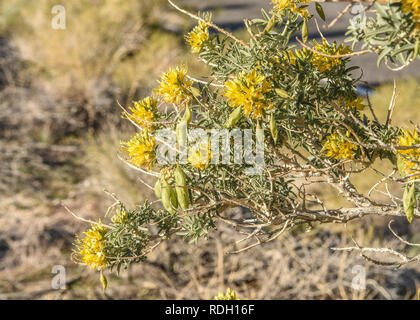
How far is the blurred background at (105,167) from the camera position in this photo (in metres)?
2.35

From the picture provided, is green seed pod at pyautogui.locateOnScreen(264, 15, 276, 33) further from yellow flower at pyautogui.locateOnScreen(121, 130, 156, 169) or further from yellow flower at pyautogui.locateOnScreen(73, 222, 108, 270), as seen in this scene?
yellow flower at pyautogui.locateOnScreen(73, 222, 108, 270)

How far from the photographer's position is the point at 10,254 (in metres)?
2.81

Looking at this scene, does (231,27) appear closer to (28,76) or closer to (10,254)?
(28,76)

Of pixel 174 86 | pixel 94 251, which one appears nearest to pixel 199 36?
pixel 174 86

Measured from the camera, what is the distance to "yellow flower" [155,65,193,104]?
76 cm

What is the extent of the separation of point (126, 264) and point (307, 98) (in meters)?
0.48

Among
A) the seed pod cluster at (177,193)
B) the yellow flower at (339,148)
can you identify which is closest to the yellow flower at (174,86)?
the seed pod cluster at (177,193)

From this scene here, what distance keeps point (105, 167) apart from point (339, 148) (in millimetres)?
2236

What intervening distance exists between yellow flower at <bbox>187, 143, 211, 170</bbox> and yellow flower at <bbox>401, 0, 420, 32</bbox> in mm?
359

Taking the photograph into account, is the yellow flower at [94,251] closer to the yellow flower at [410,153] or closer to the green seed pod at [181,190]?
the green seed pod at [181,190]

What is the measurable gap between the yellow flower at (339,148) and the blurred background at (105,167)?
9.4 inches

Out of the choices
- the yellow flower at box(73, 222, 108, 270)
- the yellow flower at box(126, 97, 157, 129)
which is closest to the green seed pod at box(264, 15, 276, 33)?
the yellow flower at box(126, 97, 157, 129)

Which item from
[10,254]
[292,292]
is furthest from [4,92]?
[292,292]

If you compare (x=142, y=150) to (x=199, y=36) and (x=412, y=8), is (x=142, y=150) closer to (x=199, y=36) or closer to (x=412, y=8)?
(x=199, y=36)
